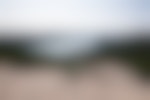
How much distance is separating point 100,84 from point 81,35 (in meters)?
0.14

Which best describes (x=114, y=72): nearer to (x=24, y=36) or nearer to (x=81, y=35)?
(x=81, y=35)

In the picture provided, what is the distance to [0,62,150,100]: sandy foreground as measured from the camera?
0.45m

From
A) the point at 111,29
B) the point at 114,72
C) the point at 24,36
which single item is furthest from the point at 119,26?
the point at 24,36

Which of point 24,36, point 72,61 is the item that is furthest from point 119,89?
point 24,36

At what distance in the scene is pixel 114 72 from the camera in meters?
0.45

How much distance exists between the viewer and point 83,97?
0.45 metres

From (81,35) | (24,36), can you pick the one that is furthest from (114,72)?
(24,36)

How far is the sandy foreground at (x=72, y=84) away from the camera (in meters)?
0.45

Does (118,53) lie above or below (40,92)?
above

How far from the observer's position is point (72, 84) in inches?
18.0

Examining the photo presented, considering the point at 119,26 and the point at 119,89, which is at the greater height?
the point at 119,26

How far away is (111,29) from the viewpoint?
1.48 feet

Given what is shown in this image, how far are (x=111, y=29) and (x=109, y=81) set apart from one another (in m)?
0.14

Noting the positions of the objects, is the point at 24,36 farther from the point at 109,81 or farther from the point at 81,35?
the point at 109,81
